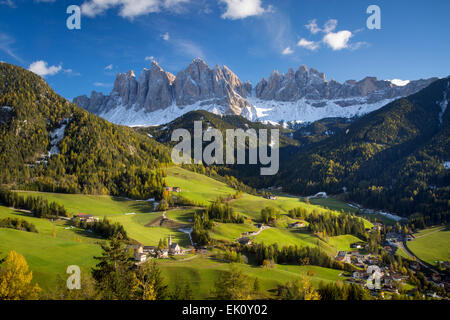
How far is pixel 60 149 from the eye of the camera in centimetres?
14075

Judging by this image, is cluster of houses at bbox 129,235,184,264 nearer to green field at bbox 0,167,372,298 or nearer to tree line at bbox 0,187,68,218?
green field at bbox 0,167,372,298

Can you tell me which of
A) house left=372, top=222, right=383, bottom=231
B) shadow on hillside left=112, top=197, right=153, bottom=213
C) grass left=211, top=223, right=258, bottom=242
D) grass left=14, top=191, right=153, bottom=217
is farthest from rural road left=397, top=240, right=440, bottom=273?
grass left=14, top=191, right=153, bottom=217

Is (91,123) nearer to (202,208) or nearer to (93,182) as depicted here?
(93,182)

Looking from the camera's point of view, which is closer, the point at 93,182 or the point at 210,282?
the point at 210,282

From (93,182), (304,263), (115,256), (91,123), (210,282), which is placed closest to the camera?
(115,256)

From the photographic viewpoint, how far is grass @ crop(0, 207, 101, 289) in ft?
150

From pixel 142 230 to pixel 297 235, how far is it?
50587mm

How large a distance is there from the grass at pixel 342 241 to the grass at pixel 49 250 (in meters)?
74.6

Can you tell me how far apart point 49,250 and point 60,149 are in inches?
3938

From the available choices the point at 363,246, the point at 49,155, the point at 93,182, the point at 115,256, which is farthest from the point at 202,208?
the point at 49,155

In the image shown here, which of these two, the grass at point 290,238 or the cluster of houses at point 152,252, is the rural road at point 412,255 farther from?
the cluster of houses at point 152,252

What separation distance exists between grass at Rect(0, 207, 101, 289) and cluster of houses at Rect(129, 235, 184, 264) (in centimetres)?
786
